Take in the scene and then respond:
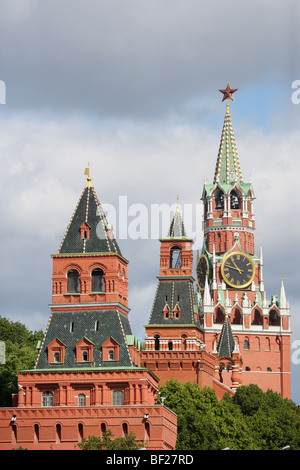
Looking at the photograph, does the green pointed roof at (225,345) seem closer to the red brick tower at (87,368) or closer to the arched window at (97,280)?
the red brick tower at (87,368)

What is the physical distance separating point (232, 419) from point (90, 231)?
24.2m

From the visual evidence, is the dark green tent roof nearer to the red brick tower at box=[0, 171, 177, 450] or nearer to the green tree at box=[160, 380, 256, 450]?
the red brick tower at box=[0, 171, 177, 450]

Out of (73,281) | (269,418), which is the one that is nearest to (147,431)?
(73,281)

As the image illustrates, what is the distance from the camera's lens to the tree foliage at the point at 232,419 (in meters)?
138

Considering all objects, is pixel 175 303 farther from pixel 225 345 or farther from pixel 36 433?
pixel 36 433

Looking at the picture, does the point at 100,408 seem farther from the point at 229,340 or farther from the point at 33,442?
the point at 229,340

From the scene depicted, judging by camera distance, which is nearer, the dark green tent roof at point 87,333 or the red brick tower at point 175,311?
the dark green tent roof at point 87,333

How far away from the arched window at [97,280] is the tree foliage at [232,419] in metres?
14.0

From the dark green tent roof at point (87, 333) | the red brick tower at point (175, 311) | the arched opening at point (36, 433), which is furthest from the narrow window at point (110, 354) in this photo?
the red brick tower at point (175, 311)

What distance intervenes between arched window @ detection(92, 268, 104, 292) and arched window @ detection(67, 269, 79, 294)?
1449 millimetres

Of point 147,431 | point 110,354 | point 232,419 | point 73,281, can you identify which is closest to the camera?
point 147,431

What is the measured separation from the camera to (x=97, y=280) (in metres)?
137

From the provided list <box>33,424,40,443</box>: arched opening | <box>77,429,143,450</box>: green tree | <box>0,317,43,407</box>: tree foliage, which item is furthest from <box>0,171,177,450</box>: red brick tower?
<box>0,317,43,407</box>: tree foliage
